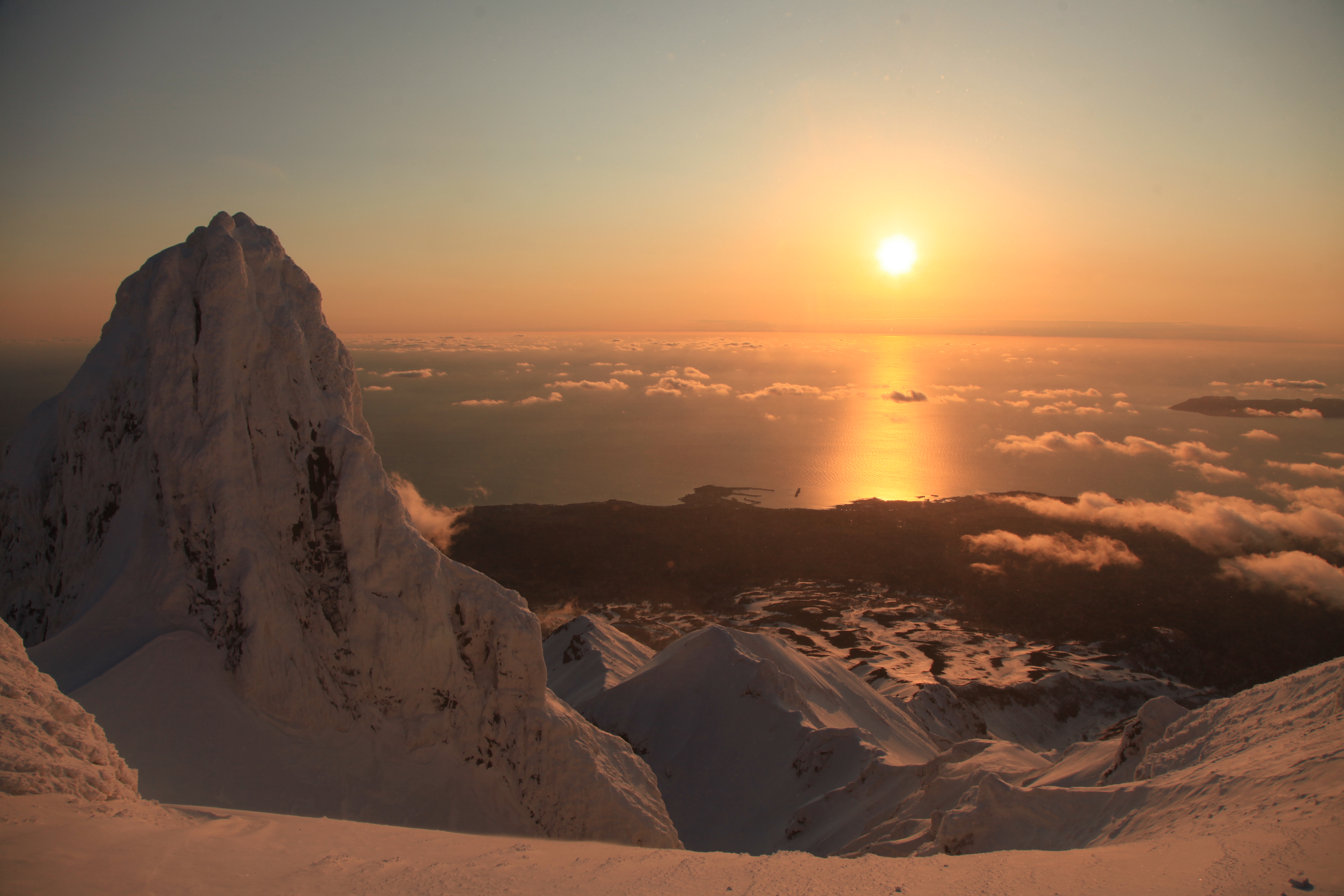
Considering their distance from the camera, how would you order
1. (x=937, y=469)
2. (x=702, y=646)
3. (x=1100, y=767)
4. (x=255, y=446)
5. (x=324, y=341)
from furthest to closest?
(x=937, y=469) < (x=702, y=646) < (x=1100, y=767) < (x=324, y=341) < (x=255, y=446)

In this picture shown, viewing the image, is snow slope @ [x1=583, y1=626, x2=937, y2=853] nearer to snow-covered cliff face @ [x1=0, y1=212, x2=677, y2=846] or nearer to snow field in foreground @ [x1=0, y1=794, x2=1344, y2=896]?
snow-covered cliff face @ [x1=0, y1=212, x2=677, y2=846]

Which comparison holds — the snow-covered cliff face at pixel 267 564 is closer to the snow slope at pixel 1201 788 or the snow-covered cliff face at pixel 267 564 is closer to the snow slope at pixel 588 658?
the snow slope at pixel 1201 788

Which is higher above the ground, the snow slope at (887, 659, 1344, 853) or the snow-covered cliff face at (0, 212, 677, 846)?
the snow-covered cliff face at (0, 212, 677, 846)

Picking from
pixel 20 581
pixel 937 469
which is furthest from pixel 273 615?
pixel 937 469

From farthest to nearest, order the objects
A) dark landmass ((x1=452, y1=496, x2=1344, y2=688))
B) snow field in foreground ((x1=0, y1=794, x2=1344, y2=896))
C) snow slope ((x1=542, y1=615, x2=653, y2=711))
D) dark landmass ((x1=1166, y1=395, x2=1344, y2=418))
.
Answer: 1. dark landmass ((x1=1166, y1=395, x2=1344, y2=418))
2. dark landmass ((x1=452, y1=496, x2=1344, y2=688))
3. snow slope ((x1=542, y1=615, x2=653, y2=711))
4. snow field in foreground ((x1=0, y1=794, x2=1344, y2=896))

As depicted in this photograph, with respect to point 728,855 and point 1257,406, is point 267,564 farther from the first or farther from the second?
point 1257,406

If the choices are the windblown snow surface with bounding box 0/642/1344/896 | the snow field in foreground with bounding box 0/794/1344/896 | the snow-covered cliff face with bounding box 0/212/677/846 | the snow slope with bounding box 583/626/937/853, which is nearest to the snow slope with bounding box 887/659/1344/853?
the windblown snow surface with bounding box 0/642/1344/896

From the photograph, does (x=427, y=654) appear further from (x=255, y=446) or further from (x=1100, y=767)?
(x=1100, y=767)
